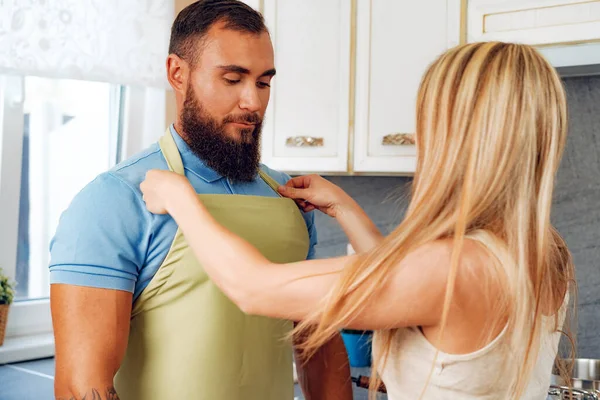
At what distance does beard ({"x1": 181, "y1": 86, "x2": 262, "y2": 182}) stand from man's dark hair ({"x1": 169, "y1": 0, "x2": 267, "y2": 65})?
0.08 meters

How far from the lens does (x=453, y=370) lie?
1065 mm

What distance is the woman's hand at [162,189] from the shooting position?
46.6 inches

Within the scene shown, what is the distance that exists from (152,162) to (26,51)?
126cm

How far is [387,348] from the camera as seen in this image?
1138 mm

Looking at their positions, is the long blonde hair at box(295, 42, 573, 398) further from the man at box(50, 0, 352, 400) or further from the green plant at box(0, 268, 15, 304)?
the green plant at box(0, 268, 15, 304)

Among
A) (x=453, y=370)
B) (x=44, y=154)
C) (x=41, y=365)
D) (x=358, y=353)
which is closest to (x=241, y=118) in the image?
(x=453, y=370)

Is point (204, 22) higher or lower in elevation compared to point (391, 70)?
lower

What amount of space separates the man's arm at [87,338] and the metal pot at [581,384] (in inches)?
38.2

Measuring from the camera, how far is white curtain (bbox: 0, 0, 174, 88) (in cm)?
234

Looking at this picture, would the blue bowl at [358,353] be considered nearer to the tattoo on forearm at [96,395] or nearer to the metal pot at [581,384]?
the metal pot at [581,384]

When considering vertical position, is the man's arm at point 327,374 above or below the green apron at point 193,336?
below

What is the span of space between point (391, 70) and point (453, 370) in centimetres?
148

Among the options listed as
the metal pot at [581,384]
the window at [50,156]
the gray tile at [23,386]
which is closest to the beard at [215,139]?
the metal pot at [581,384]

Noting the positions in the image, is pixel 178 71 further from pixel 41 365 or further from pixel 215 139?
pixel 41 365
